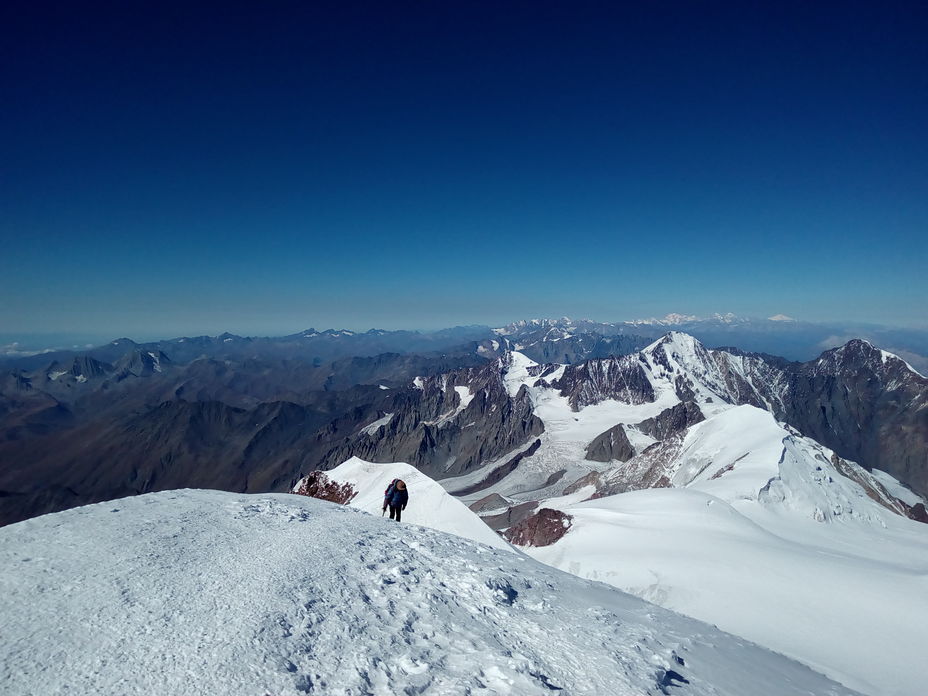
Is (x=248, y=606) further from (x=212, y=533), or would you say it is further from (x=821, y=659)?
(x=821, y=659)

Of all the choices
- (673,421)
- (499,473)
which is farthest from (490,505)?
(673,421)

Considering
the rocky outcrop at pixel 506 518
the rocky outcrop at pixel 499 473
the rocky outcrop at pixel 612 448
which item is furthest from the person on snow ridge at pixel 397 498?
the rocky outcrop at pixel 612 448

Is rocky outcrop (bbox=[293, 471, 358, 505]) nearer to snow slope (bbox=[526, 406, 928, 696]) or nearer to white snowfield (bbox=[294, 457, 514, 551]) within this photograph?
white snowfield (bbox=[294, 457, 514, 551])

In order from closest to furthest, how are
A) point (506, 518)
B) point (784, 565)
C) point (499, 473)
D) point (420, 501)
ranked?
point (784, 565) < point (420, 501) < point (506, 518) < point (499, 473)

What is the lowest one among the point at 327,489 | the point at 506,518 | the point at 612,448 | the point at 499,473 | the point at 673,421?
the point at 499,473

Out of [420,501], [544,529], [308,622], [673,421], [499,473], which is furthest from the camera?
[499,473]

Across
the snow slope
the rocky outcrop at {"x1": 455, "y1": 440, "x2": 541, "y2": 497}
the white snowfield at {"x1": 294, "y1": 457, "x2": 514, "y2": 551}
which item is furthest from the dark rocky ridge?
the white snowfield at {"x1": 294, "y1": 457, "x2": 514, "y2": 551}

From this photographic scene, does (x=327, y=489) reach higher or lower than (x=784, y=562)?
lower

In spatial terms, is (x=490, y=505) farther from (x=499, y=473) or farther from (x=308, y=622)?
(x=308, y=622)

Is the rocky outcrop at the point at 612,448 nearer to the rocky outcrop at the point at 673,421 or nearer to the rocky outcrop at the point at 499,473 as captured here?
the rocky outcrop at the point at 673,421
